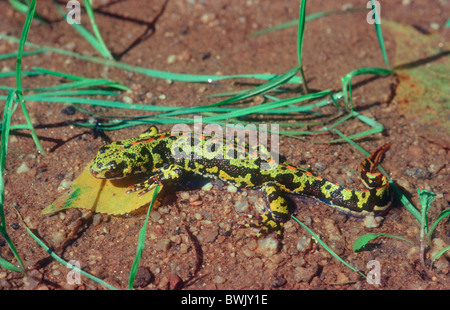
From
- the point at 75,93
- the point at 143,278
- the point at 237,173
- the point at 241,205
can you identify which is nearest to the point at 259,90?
the point at 237,173

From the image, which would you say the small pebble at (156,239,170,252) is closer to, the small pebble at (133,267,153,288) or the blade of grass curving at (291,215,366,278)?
the small pebble at (133,267,153,288)

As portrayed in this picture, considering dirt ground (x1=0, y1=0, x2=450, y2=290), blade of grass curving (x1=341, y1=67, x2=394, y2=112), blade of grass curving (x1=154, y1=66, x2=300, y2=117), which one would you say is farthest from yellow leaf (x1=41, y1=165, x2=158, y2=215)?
blade of grass curving (x1=341, y1=67, x2=394, y2=112)

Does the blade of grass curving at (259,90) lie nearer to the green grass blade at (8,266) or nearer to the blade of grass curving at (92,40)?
the blade of grass curving at (92,40)

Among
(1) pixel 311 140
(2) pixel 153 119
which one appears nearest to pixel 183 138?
(2) pixel 153 119

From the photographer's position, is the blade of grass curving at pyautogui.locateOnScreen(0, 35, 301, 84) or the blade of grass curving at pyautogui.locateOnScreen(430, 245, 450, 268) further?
the blade of grass curving at pyautogui.locateOnScreen(0, 35, 301, 84)

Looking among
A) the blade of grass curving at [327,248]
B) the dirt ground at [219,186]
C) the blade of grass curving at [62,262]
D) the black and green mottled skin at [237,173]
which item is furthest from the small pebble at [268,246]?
the blade of grass curving at [62,262]

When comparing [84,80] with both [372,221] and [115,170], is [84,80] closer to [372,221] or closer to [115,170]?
[115,170]
